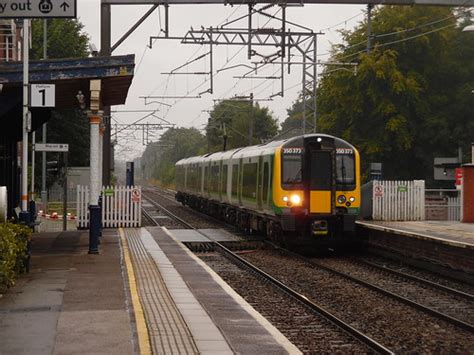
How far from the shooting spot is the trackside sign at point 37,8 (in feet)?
39.3

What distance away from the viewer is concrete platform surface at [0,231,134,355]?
7.35m

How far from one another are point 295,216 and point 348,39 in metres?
25.5

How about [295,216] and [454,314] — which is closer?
[454,314]

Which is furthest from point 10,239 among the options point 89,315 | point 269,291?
point 269,291

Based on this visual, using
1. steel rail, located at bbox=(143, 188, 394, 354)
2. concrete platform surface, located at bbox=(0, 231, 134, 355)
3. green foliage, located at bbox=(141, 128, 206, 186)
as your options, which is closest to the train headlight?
steel rail, located at bbox=(143, 188, 394, 354)

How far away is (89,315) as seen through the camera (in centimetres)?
885

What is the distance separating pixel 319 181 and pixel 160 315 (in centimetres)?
1036

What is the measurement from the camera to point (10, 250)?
1025cm

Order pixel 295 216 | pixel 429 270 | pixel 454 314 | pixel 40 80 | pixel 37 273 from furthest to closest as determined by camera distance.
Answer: pixel 295 216 → pixel 429 270 → pixel 40 80 → pixel 37 273 → pixel 454 314

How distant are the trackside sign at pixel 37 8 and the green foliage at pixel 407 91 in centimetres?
2795

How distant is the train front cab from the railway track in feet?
3.39

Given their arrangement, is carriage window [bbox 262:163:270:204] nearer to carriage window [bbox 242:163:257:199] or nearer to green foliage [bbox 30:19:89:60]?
carriage window [bbox 242:163:257:199]

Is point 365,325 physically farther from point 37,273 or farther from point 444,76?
point 444,76

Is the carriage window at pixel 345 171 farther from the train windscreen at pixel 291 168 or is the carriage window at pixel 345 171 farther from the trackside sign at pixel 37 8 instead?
the trackside sign at pixel 37 8
